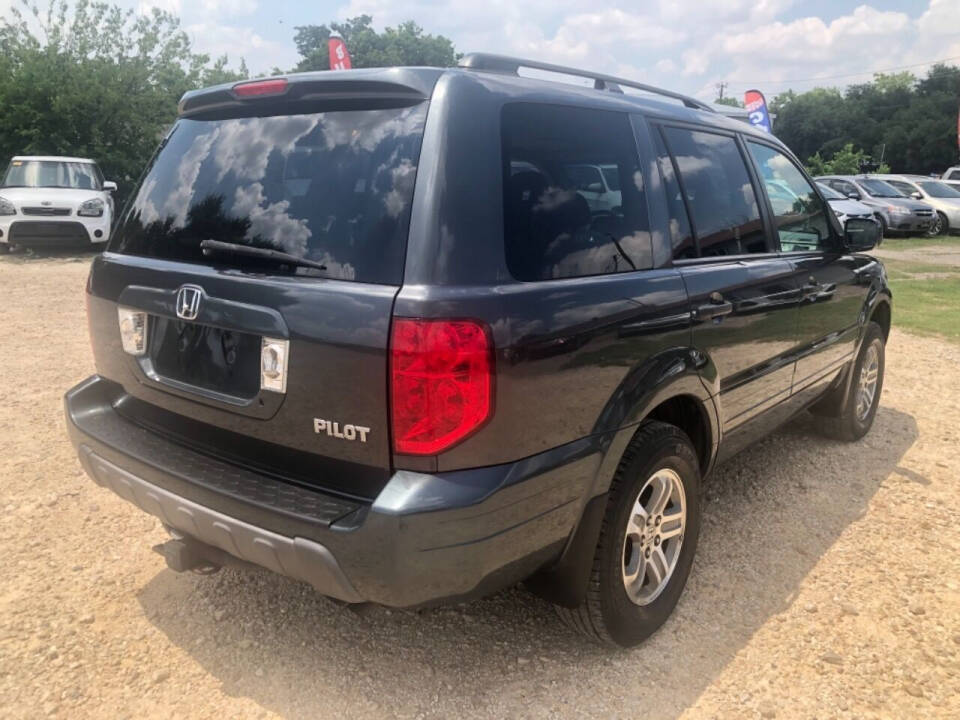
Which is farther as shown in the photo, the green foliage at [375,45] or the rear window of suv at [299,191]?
the green foliage at [375,45]

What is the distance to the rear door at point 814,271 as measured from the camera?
367 centimetres

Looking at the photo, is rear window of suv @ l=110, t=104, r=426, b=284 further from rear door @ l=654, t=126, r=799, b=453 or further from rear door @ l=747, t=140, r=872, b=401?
rear door @ l=747, t=140, r=872, b=401

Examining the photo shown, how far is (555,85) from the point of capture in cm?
253

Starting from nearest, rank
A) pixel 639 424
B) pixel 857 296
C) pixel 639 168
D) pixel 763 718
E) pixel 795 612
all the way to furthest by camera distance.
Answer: pixel 763 718 < pixel 639 424 < pixel 639 168 < pixel 795 612 < pixel 857 296

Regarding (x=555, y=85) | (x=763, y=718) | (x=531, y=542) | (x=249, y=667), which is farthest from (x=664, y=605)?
(x=555, y=85)

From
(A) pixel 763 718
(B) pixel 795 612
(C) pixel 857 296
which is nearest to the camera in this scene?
(A) pixel 763 718

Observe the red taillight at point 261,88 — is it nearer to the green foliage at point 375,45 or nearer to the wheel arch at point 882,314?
the wheel arch at point 882,314

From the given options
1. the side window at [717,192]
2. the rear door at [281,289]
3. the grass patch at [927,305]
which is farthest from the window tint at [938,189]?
the rear door at [281,289]

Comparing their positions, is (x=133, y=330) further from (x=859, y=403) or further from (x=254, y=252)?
(x=859, y=403)

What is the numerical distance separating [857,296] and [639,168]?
235cm

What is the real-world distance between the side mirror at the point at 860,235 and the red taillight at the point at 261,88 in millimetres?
3246

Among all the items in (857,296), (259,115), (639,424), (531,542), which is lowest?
(531,542)

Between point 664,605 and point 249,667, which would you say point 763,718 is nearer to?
point 664,605

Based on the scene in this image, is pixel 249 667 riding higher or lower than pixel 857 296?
lower
